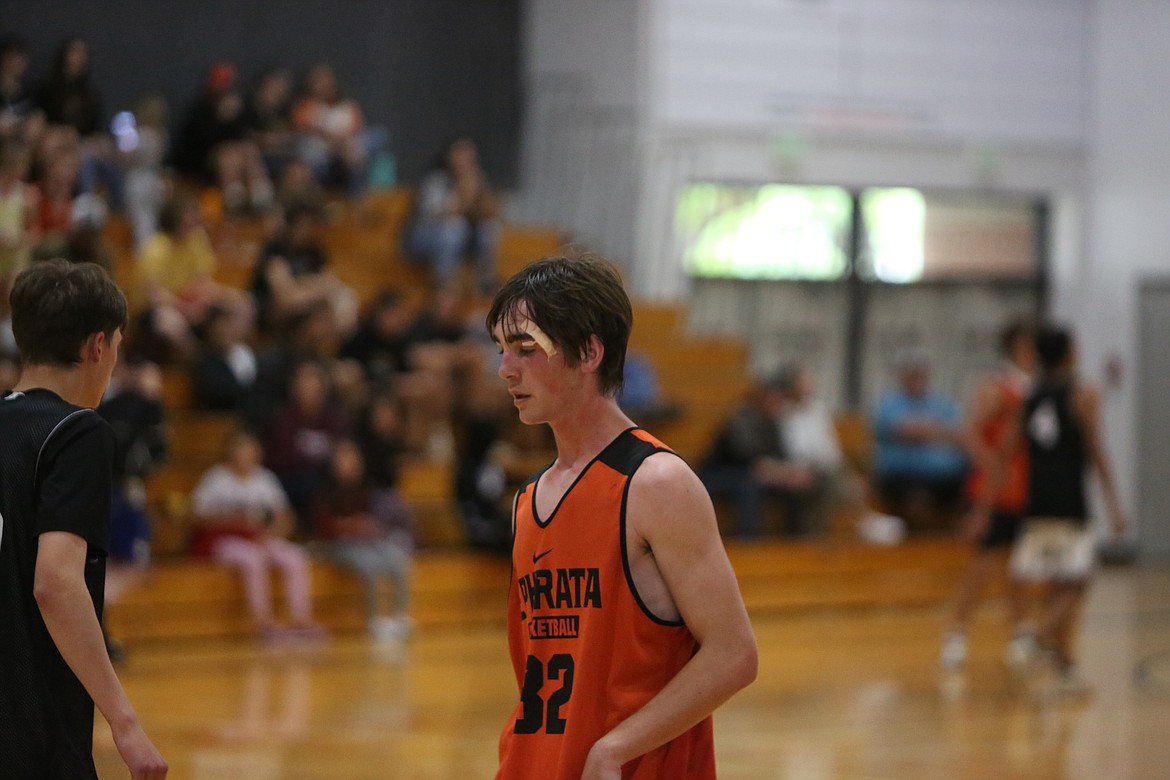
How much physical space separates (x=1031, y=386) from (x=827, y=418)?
563cm

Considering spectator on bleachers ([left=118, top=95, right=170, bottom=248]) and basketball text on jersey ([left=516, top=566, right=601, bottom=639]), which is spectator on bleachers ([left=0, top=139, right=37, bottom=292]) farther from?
basketball text on jersey ([left=516, top=566, right=601, bottom=639])

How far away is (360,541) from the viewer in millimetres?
11734

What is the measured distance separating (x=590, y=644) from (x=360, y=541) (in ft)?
30.4

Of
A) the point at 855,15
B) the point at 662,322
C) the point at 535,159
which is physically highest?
the point at 855,15

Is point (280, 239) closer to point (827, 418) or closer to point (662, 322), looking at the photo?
point (662, 322)

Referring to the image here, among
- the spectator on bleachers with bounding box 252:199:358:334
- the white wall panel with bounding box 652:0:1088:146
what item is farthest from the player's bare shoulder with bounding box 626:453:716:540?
the white wall panel with bounding box 652:0:1088:146

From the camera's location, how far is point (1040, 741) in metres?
7.51

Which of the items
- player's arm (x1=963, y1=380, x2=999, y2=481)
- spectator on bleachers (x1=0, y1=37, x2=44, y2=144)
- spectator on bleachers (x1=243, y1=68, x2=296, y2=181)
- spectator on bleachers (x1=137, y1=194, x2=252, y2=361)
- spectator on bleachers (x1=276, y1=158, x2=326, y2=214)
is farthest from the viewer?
spectator on bleachers (x1=243, y1=68, x2=296, y2=181)

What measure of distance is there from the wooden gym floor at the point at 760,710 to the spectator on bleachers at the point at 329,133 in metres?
5.76

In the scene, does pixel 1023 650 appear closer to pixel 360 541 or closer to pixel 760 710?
pixel 760 710

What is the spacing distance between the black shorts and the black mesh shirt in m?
7.74

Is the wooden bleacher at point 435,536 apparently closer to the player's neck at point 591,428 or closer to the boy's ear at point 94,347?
the boy's ear at point 94,347

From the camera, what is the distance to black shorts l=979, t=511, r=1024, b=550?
987 centimetres

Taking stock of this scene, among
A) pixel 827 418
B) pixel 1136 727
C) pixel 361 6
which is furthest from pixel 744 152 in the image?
pixel 1136 727
